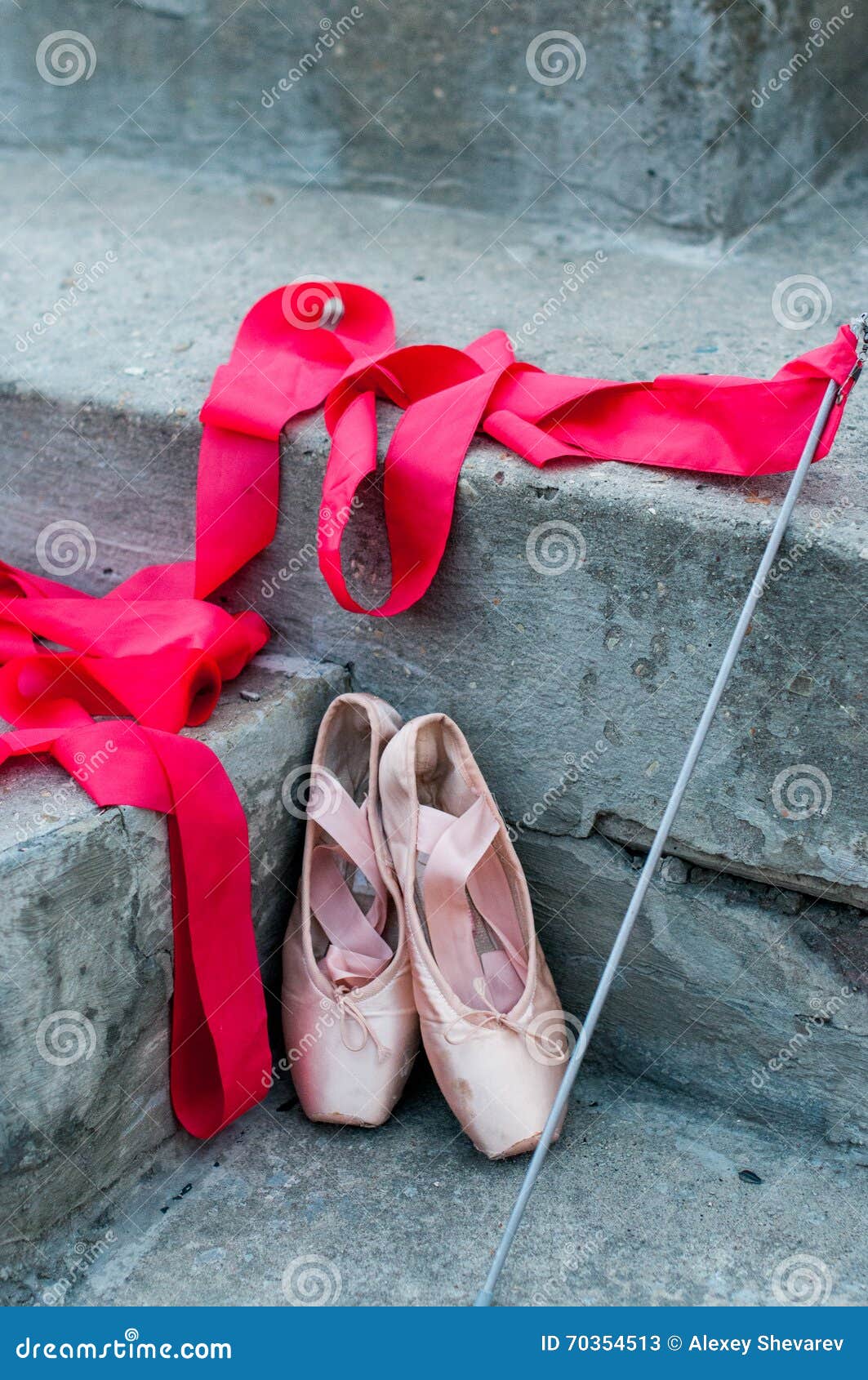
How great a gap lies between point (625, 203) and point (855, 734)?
1.44 m

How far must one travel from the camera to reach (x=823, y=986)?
150cm

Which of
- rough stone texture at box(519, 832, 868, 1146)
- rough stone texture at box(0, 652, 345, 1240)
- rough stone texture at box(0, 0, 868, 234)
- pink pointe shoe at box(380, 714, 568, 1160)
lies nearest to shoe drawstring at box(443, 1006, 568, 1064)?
pink pointe shoe at box(380, 714, 568, 1160)

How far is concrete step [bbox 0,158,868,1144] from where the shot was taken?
139cm

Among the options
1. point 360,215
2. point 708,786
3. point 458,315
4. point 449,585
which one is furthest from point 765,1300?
point 360,215

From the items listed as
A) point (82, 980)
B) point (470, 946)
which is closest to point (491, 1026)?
point (470, 946)

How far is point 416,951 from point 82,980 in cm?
41

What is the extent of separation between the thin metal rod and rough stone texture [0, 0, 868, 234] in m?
1.18

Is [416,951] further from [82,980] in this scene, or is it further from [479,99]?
[479,99]

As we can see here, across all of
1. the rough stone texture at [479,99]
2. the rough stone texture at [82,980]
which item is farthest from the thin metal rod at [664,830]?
the rough stone texture at [479,99]

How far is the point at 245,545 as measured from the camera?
65.1 inches

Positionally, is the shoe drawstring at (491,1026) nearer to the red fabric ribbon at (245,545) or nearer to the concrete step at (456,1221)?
the concrete step at (456,1221)

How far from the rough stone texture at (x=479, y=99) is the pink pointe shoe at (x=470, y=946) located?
1.36 metres

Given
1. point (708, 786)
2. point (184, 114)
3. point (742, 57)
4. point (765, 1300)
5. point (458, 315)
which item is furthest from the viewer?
point (184, 114)

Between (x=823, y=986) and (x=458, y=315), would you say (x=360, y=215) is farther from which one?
(x=823, y=986)
